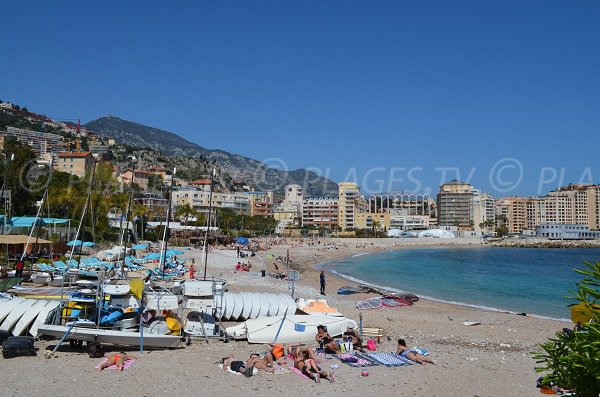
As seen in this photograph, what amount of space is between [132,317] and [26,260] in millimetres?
22884

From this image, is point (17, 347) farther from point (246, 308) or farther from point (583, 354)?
point (583, 354)

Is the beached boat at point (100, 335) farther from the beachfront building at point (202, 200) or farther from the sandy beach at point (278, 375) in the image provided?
the beachfront building at point (202, 200)

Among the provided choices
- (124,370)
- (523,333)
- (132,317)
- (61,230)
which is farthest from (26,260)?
(523,333)

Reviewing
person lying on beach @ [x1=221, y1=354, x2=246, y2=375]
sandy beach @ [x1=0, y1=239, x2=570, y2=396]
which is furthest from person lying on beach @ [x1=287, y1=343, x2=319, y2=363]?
person lying on beach @ [x1=221, y1=354, x2=246, y2=375]

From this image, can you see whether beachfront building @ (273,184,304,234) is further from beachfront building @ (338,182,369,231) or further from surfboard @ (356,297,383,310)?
surfboard @ (356,297,383,310)

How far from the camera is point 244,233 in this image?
11688cm

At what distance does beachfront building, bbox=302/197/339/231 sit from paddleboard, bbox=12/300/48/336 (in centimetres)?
16118

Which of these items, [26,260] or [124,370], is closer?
[124,370]

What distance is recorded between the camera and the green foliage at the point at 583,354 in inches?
143

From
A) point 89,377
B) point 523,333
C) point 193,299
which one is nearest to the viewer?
point 89,377

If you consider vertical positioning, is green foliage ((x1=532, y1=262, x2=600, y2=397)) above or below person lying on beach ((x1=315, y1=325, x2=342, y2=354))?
above

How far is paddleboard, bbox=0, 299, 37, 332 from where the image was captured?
14719 mm

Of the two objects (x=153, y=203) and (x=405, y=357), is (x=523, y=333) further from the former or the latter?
(x=153, y=203)

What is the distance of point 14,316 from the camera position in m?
15.0
